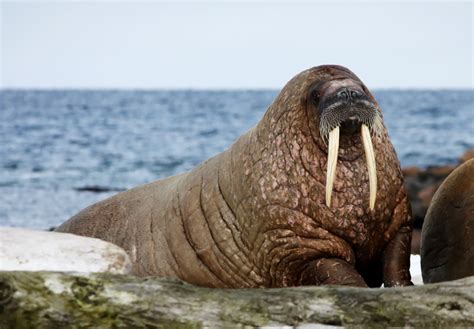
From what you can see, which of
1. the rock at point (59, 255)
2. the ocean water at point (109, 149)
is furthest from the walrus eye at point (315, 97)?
the ocean water at point (109, 149)

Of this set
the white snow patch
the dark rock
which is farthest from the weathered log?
the dark rock

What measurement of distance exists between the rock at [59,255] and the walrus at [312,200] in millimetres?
1419

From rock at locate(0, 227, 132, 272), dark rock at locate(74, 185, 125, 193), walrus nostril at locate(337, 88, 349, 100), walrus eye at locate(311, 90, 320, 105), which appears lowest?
dark rock at locate(74, 185, 125, 193)

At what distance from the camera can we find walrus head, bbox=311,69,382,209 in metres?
6.45

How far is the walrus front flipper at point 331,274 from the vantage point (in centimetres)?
636

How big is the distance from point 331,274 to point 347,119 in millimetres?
968

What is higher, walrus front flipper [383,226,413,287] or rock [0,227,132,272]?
rock [0,227,132,272]

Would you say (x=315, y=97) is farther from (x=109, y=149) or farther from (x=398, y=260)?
(x=109, y=149)

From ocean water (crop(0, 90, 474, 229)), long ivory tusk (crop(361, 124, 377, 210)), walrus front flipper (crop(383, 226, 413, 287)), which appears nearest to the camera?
long ivory tusk (crop(361, 124, 377, 210))

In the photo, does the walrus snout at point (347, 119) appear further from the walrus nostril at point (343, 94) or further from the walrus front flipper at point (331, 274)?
the walrus front flipper at point (331, 274)

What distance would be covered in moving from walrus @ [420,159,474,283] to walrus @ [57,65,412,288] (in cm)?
30

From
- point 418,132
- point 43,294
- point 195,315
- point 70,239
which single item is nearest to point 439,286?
point 195,315

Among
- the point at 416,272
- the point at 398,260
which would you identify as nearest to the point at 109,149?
the point at 416,272

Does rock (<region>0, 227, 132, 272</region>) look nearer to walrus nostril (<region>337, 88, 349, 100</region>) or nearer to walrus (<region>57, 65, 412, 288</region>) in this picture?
walrus (<region>57, 65, 412, 288</region>)
